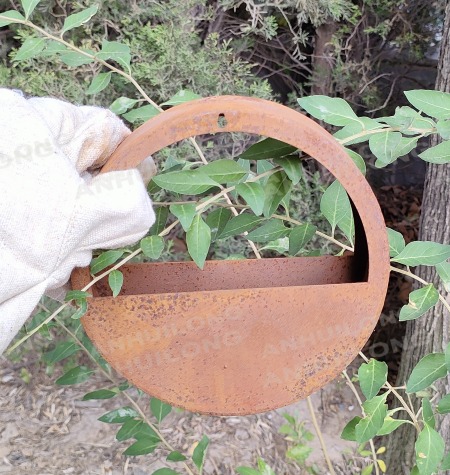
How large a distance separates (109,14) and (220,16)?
49 cm

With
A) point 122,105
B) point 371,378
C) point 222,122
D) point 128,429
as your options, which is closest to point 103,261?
point 222,122

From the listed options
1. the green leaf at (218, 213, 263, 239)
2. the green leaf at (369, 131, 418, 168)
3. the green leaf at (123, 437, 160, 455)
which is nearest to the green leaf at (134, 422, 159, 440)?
the green leaf at (123, 437, 160, 455)

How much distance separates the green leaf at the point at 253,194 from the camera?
0.79 metres

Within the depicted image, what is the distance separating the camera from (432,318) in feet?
6.21

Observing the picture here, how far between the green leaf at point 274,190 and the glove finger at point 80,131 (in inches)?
9.3

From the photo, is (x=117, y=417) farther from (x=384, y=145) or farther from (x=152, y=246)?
(x=384, y=145)

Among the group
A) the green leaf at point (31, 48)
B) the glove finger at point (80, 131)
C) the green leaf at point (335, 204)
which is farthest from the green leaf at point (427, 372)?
the green leaf at point (31, 48)

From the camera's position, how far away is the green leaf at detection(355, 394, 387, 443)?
3.19ft

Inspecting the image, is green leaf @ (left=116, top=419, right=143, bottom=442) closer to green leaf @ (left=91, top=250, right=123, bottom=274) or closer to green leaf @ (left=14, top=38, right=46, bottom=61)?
green leaf @ (left=91, top=250, right=123, bottom=274)

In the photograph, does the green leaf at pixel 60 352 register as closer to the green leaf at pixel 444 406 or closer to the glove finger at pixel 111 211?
the glove finger at pixel 111 211

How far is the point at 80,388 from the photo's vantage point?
255cm

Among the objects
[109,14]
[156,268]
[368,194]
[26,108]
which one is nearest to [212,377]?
[156,268]

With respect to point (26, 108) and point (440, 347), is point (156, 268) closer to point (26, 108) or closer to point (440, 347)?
point (26, 108)

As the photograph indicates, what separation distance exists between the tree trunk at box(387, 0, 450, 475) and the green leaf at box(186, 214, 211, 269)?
49.5 inches
